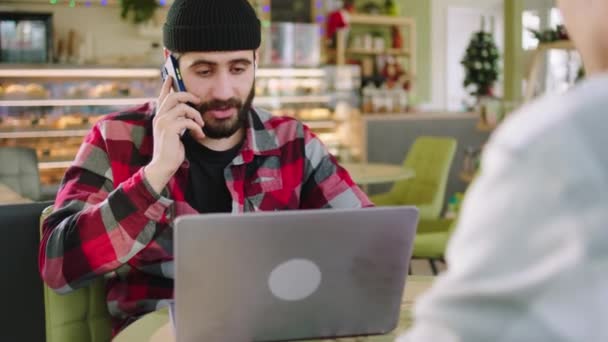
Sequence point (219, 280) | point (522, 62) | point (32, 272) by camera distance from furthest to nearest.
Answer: point (522, 62) < point (32, 272) < point (219, 280)

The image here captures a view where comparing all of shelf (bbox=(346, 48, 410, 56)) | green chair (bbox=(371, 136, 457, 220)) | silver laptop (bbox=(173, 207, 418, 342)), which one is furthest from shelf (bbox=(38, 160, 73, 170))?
silver laptop (bbox=(173, 207, 418, 342))

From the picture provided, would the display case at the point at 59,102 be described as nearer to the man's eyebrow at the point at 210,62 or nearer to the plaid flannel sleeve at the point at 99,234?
the man's eyebrow at the point at 210,62

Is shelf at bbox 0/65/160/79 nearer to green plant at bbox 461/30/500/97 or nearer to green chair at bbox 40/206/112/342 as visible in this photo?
green chair at bbox 40/206/112/342

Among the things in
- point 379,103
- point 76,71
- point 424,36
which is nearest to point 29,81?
point 76,71

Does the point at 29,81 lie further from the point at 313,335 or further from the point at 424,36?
the point at 424,36

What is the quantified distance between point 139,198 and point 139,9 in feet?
21.9

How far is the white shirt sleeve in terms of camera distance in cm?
47

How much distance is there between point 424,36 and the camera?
1134 centimetres

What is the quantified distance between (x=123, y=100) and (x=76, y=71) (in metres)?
0.43

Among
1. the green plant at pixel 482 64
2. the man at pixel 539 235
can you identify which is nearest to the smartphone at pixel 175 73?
the man at pixel 539 235

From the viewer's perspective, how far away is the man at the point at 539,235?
467 mm

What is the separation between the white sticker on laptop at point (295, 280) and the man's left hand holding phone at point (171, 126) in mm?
477

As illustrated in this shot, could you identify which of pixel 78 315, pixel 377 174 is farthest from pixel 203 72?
pixel 377 174

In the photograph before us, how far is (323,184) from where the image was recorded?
1.90 m
